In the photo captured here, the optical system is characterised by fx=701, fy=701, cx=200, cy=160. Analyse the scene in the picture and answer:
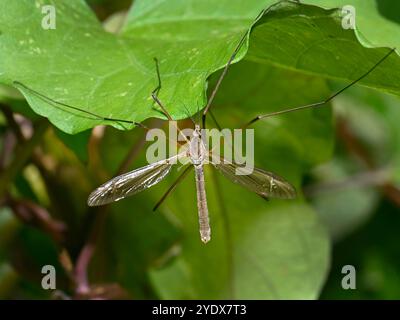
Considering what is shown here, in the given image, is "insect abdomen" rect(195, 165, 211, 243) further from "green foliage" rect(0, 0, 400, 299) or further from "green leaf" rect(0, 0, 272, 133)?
"green leaf" rect(0, 0, 272, 133)

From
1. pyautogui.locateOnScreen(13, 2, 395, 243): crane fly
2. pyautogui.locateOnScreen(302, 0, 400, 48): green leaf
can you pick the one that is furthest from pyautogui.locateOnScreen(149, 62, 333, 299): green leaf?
pyautogui.locateOnScreen(302, 0, 400, 48): green leaf

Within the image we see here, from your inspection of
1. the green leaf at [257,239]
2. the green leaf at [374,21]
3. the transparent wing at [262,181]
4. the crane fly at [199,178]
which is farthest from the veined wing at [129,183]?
the green leaf at [374,21]

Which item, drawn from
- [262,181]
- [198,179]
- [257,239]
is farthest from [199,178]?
[257,239]

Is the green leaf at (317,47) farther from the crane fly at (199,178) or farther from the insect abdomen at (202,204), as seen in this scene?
the insect abdomen at (202,204)

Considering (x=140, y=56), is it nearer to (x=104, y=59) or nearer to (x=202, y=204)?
(x=104, y=59)
